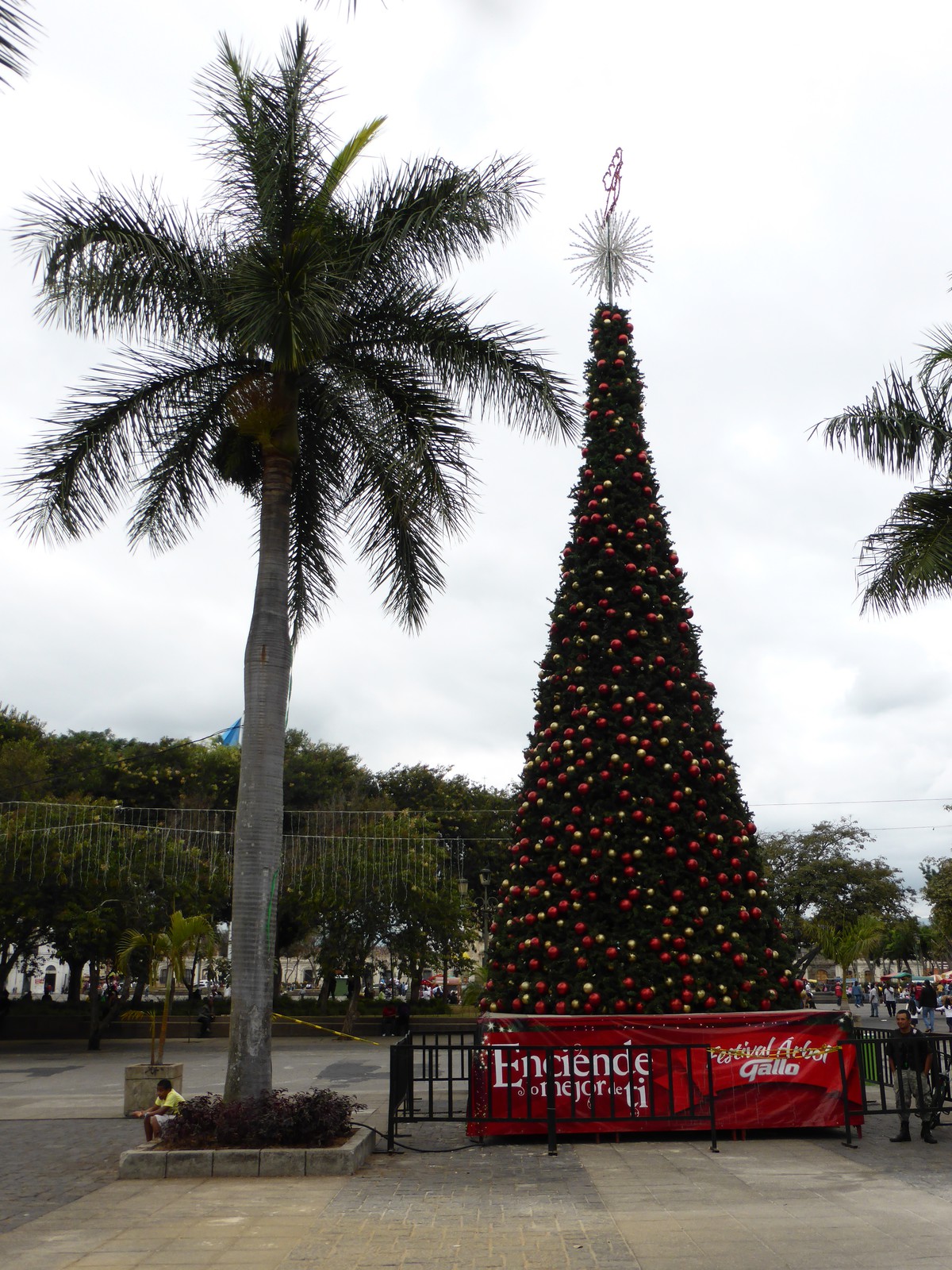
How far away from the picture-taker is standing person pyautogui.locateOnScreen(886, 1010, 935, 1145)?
10.2 metres

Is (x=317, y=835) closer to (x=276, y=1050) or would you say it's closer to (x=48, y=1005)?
(x=276, y=1050)

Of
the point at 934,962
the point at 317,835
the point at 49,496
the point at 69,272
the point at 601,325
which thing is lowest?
the point at 934,962

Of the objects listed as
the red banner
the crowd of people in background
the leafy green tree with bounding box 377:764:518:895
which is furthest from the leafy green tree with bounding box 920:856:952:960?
the red banner

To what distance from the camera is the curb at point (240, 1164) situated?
8836 mm

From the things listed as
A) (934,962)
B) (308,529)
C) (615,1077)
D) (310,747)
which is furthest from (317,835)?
(934,962)

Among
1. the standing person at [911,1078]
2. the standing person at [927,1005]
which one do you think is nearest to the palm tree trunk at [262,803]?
the standing person at [911,1078]

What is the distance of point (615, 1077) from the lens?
10.5 meters

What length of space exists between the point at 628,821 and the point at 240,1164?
17.5 feet

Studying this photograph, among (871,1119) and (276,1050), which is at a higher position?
(871,1119)

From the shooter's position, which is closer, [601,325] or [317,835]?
[601,325]

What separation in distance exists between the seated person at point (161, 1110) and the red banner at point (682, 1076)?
2927 mm

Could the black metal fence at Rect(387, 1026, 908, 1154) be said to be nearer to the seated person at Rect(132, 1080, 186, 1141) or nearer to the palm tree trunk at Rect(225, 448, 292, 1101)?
the palm tree trunk at Rect(225, 448, 292, 1101)

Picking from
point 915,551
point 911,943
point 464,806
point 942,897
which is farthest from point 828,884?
point 911,943

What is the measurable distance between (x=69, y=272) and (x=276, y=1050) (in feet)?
71.2
